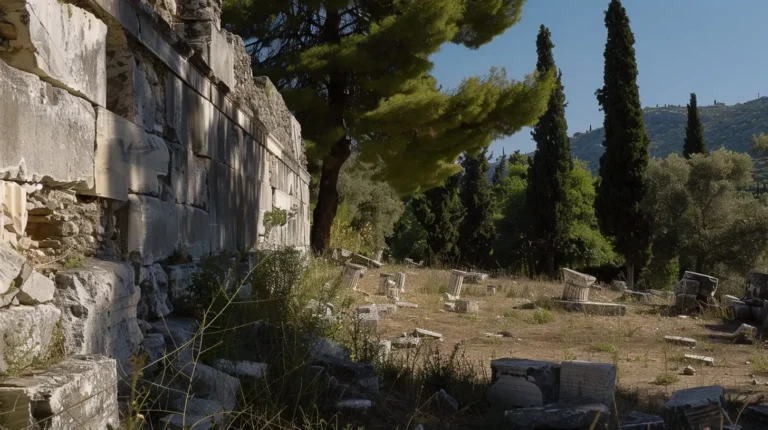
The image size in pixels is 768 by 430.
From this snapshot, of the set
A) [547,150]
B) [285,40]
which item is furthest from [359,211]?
[285,40]

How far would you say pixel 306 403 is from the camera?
150 inches

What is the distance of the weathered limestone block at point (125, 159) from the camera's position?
11.4 ft

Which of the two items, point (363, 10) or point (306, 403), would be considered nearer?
point (306, 403)

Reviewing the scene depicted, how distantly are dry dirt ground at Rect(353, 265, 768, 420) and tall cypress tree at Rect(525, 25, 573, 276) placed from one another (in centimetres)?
1291

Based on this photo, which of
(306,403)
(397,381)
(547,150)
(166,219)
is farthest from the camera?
(547,150)

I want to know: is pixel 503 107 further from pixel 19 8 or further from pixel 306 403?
pixel 19 8

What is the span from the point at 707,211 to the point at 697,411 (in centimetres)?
2274

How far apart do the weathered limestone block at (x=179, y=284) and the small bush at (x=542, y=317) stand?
7357 mm

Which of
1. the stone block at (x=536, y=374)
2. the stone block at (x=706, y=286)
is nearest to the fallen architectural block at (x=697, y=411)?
the stone block at (x=536, y=374)

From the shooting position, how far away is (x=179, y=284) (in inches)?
177

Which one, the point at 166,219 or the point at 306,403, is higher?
the point at 166,219

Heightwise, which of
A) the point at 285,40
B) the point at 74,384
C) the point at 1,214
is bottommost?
the point at 74,384

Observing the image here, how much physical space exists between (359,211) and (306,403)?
953 inches

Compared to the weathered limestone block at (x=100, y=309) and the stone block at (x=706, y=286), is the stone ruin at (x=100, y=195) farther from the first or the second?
the stone block at (x=706, y=286)
